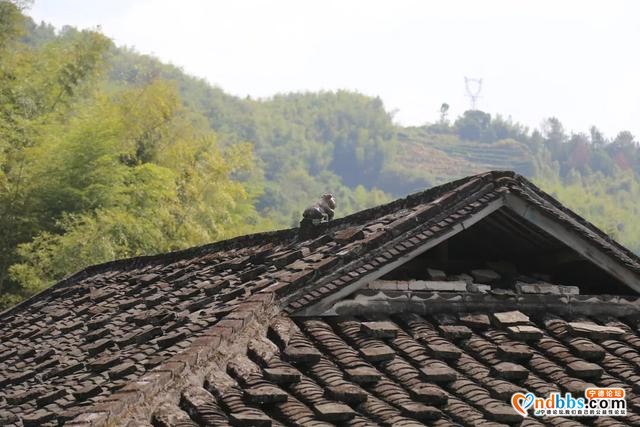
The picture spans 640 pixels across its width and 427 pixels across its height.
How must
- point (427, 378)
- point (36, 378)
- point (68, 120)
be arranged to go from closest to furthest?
point (427, 378) → point (36, 378) → point (68, 120)

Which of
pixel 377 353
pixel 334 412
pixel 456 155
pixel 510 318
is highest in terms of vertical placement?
pixel 456 155

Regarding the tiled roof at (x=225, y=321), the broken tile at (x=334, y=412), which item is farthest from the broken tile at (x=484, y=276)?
the broken tile at (x=334, y=412)

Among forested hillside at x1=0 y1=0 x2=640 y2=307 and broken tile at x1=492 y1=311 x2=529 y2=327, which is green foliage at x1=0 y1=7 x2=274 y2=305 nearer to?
forested hillside at x1=0 y1=0 x2=640 y2=307

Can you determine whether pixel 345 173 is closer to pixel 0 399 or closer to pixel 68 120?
pixel 68 120

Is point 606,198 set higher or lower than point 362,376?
lower

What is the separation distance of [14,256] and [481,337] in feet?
54.7

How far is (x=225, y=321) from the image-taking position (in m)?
4.98

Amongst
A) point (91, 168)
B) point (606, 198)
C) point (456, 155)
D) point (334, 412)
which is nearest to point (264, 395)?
point (334, 412)

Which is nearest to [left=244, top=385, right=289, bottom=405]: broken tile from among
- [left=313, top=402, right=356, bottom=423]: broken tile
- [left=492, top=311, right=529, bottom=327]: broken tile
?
[left=313, top=402, right=356, bottom=423]: broken tile

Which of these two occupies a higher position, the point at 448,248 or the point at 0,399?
the point at 448,248

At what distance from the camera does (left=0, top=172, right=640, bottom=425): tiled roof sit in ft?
14.8

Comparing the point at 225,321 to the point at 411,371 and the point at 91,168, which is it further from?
the point at 91,168

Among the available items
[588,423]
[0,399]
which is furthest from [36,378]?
[588,423]

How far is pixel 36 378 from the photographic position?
260 inches
